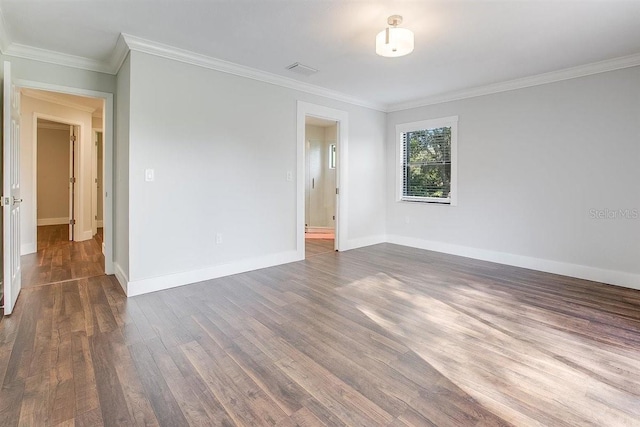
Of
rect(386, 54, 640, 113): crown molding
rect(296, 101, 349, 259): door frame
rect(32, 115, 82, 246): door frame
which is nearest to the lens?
rect(386, 54, 640, 113): crown molding

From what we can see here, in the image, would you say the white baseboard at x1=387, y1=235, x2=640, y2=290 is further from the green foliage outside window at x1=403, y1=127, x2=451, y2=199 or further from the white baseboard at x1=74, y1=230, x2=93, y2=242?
the white baseboard at x1=74, y1=230, x2=93, y2=242

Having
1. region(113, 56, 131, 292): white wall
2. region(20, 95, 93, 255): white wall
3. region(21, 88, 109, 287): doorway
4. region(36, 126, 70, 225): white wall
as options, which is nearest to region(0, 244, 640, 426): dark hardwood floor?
region(113, 56, 131, 292): white wall

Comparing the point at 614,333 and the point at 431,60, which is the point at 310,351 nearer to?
the point at 614,333

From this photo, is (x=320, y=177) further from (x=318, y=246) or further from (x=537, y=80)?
(x=537, y=80)

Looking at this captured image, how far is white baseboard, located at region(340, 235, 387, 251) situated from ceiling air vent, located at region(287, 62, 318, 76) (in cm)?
275

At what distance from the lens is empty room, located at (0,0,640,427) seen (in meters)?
1.85

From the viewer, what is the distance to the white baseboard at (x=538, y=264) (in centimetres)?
367

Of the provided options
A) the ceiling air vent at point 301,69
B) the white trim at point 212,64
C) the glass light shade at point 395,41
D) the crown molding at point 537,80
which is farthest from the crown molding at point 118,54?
the crown molding at point 537,80

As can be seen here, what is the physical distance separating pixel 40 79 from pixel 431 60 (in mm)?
4296

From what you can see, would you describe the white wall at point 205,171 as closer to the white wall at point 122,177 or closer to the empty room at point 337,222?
the empty room at point 337,222

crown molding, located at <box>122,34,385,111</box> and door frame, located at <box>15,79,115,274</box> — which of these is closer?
crown molding, located at <box>122,34,385,111</box>

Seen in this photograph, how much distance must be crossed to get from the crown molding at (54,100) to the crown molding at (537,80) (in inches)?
230

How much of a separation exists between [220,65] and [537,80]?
13.1 ft

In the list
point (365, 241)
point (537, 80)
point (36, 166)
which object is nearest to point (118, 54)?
point (36, 166)
